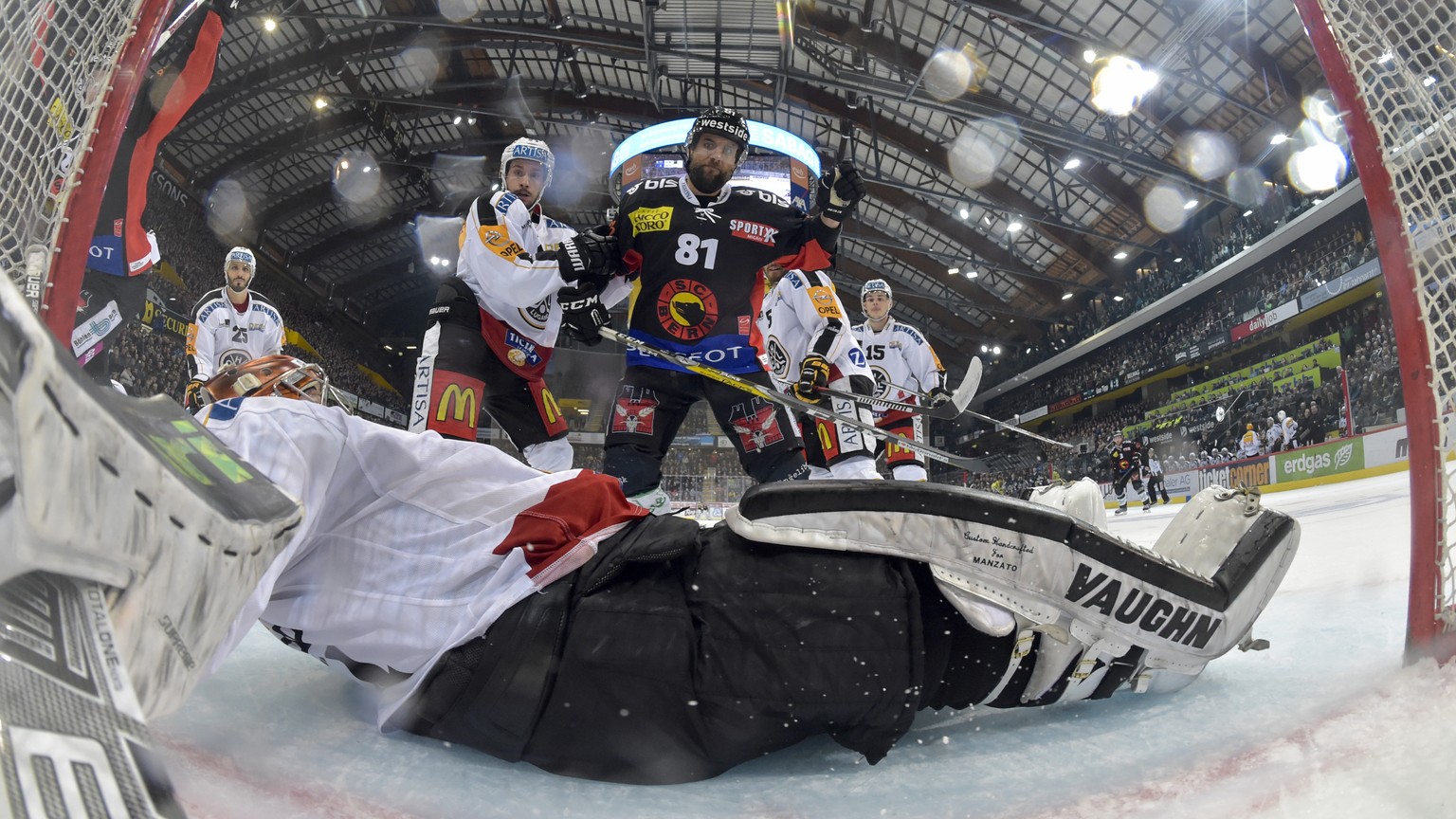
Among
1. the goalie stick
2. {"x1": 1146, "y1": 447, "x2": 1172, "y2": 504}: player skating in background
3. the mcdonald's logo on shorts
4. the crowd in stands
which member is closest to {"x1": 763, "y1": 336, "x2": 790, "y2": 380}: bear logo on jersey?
the goalie stick

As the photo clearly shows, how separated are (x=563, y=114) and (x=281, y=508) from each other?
19.0 meters

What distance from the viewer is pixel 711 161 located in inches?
126

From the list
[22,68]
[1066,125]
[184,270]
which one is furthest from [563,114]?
[22,68]

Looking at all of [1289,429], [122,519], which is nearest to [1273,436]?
[1289,429]

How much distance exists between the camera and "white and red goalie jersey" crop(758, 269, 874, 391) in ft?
12.8

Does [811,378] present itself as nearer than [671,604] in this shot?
No

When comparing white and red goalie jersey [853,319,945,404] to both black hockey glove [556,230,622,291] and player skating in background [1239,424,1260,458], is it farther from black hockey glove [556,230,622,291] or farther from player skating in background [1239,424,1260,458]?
player skating in background [1239,424,1260,458]

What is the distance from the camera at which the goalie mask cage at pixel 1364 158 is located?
1151 millimetres

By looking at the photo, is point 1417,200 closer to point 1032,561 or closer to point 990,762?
point 1032,561

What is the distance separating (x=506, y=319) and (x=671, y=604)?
8.35ft

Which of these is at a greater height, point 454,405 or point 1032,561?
A: point 454,405

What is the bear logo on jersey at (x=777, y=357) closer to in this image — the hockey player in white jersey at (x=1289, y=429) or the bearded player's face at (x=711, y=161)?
the bearded player's face at (x=711, y=161)

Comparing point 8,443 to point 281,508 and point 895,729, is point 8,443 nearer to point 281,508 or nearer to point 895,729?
point 281,508

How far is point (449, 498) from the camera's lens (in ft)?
3.74
